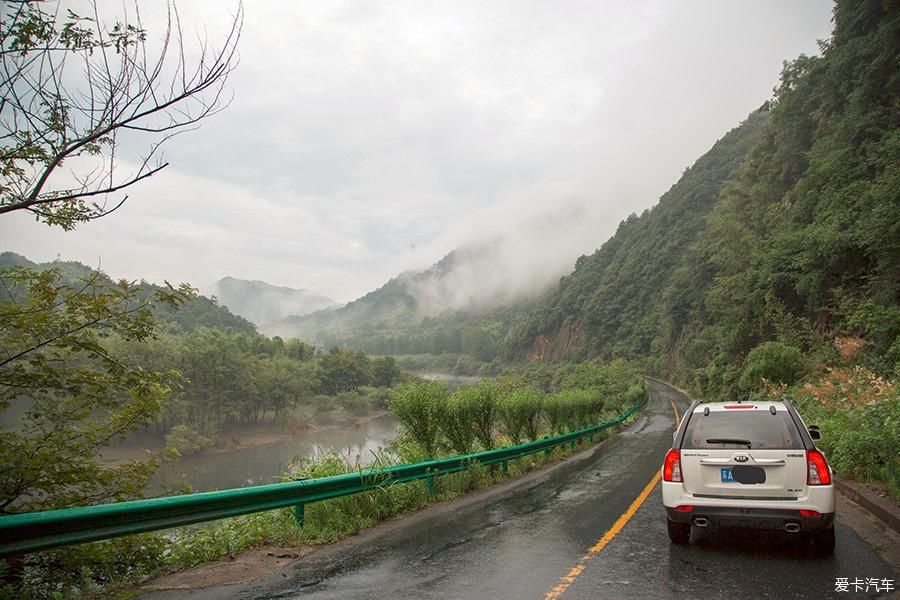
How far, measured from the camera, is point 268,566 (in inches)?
218

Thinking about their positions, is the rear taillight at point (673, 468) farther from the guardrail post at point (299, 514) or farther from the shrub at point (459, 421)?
the shrub at point (459, 421)

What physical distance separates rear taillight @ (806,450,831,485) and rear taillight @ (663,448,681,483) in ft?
4.01

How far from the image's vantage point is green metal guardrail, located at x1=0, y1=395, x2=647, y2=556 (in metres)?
3.92

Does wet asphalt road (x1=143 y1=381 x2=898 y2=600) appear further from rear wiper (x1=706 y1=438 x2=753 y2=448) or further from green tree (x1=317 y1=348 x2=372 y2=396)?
green tree (x1=317 y1=348 x2=372 y2=396)

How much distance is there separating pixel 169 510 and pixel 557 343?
392 feet

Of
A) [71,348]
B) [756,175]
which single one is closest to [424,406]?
[71,348]

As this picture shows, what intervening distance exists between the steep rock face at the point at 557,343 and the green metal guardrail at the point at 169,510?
108 meters

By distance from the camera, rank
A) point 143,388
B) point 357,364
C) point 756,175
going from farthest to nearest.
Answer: point 357,364, point 756,175, point 143,388

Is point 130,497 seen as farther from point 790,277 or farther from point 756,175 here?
point 756,175

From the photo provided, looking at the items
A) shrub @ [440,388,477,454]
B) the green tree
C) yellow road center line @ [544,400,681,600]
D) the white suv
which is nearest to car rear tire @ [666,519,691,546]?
the white suv

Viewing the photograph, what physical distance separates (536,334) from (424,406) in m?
124

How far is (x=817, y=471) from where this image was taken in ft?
17.6

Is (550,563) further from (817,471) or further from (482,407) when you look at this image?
(482,407)

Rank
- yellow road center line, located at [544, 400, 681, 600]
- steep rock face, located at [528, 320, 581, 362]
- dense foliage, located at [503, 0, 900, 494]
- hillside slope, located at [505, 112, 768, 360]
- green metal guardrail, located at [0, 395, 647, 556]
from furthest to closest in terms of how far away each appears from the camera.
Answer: steep rock face, located at [528, 320, 581, 362] < hillside slope, located at [505, 112, 768, 360] < dense foliage, located at [503, 0, 900, 494] < yellow road center line, located at [544, 400, 681, 600] < green metal guardrail, located at [0, 395, 647, 556]
